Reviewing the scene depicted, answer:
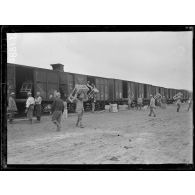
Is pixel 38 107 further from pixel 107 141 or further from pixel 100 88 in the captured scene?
pixel 107 141

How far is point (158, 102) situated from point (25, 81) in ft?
15.2

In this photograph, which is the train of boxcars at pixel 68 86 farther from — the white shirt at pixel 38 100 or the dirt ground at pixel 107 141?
the dirt ground at pixel 107 141

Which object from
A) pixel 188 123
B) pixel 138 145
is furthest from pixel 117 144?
pixel 188 123

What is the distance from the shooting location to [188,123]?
595 cm

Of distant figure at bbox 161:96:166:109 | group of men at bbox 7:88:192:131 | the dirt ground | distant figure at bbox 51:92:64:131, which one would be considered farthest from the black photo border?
distant figure at bbox 161:96:166:109

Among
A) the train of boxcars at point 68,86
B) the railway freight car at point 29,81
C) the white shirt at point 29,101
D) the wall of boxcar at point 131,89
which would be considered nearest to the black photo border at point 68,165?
the railway freight car at point 29,81

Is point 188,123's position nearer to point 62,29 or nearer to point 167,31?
point 167,31

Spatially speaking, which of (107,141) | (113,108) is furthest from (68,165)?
(113,108)

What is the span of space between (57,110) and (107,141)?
1782 millimetres

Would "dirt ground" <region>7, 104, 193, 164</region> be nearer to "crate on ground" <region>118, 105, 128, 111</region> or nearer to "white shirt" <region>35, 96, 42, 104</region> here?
"crate on ground" <region>118, 105, 128, 111</region>

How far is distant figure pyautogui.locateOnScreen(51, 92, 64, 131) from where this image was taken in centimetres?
623

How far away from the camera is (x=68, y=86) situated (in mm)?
6547

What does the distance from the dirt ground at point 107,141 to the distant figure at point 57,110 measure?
144mm

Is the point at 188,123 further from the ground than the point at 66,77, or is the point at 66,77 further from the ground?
the point at 66,77
